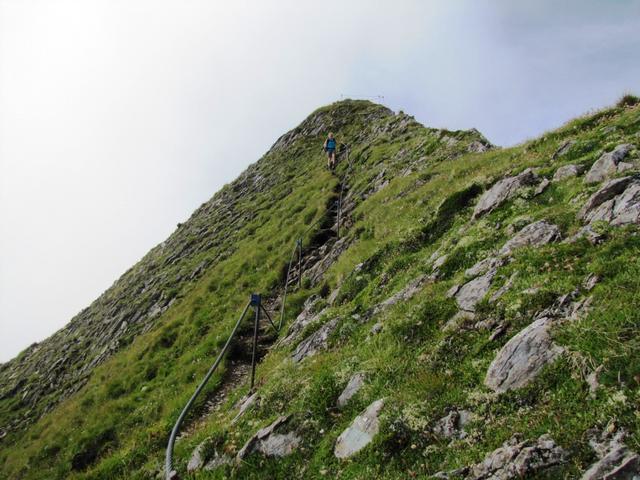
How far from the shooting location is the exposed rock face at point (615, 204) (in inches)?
420

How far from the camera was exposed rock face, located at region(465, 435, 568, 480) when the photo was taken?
631cm

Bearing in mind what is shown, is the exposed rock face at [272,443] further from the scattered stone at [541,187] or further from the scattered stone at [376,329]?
the scattered stone at [541,187]

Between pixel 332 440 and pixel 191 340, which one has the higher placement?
pixel 191 340

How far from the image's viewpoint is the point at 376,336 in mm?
12617

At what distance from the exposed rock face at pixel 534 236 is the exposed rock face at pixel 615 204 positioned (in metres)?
0.80

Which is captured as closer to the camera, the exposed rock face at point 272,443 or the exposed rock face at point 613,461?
the exposed rock face at point 613,461

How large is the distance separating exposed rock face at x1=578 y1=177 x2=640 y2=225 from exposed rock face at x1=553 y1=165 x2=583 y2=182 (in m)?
2.67

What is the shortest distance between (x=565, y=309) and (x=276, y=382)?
840cm

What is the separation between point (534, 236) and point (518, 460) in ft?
24.3

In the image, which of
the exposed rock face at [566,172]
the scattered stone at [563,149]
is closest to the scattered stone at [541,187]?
the exposed rock face at [566,172]

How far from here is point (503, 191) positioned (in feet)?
53.3

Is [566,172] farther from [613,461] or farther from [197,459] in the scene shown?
[197,459]

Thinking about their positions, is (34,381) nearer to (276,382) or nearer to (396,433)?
(276,382)

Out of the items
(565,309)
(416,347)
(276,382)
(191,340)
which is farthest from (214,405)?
(565,309)
